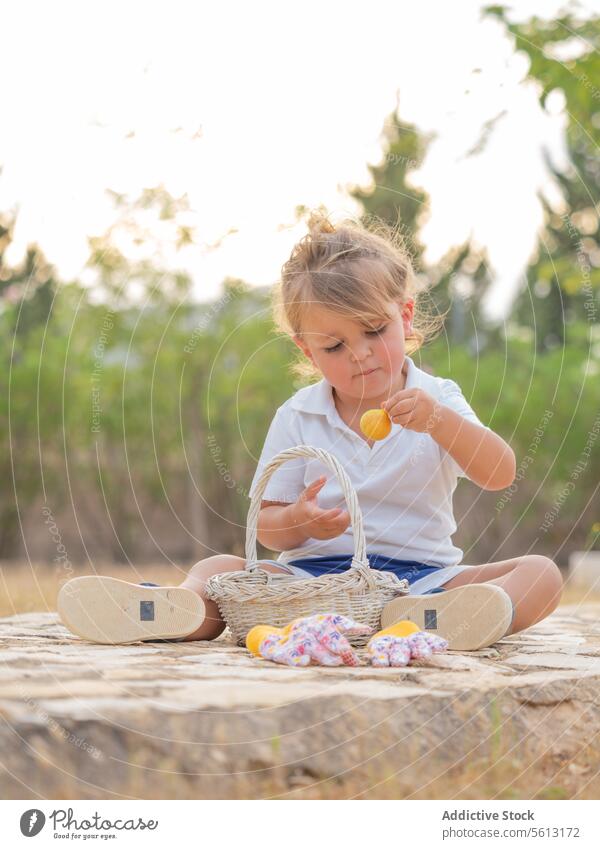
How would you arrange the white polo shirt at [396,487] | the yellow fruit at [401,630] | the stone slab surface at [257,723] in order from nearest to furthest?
the stone slab surface at [257,723]
the yellow fruit at [401,630]
the white polo shirt at [396,487]

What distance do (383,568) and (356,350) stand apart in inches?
22.5

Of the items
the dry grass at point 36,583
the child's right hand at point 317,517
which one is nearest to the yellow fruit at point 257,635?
the child's right hand at point 317,517

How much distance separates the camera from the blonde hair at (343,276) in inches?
106

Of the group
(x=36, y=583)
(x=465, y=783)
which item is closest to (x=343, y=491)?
(x=465, y=783)

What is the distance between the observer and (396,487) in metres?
2.77

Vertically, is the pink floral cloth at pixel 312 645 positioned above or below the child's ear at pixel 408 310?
below

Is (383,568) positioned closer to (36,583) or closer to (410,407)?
(410,407)

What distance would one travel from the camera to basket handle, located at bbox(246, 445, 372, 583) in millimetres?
2324

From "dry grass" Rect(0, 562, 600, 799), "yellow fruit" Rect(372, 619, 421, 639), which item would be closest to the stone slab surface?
"dry grass" Rect(0, 562, 600, 799)

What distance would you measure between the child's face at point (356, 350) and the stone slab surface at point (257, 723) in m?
0.86

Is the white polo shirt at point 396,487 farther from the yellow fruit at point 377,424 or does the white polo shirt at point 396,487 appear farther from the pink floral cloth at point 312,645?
the pink floral cloth at point 312,645

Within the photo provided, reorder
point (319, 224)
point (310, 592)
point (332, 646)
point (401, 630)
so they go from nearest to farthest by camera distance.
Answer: point (332, 646)
point (401, 630)
point (310, 592)
point (319, 224)

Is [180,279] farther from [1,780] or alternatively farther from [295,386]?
[1,780]
